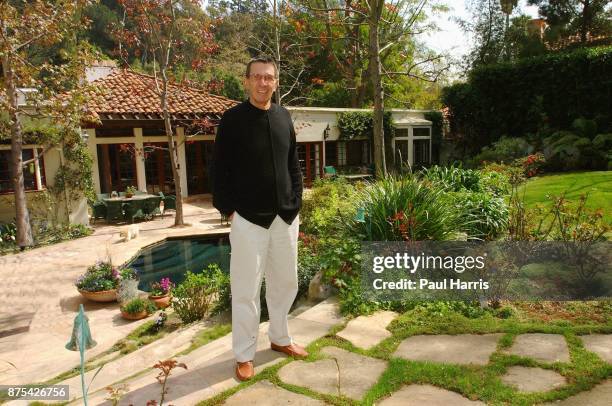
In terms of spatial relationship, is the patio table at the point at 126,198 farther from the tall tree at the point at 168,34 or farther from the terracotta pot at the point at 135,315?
the terracotta pot at the point at 135,315

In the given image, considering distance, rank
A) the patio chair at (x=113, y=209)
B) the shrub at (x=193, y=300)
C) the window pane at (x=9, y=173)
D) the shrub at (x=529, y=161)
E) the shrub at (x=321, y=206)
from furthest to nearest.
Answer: the patio chair at (x=113, y=209)
the window pane at (x=9, y=173)
the shrub at (x=321, y=206)
the shrub at (x=529, y=161)
the shrub at (x=193, y=300)

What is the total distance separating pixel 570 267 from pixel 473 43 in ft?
82.3

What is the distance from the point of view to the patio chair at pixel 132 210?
12.6 metres

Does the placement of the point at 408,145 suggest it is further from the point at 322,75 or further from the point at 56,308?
the point at 56,308

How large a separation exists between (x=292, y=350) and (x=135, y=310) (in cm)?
404

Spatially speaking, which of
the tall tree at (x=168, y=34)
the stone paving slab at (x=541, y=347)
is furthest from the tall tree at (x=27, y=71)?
the stone paving slab at (x=541, y=347)

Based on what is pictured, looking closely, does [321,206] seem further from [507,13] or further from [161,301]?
[507,13]

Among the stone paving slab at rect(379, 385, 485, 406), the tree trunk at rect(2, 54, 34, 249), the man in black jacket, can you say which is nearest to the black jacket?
the man in black jacket

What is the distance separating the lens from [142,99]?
15.4 m

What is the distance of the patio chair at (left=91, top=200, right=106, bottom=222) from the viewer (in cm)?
1302

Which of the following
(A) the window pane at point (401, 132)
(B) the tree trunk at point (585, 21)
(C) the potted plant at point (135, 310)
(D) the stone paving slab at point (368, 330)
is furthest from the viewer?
(A) the window pane at point (401, 132)

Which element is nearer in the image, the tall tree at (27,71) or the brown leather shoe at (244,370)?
the brown leather shoe at (244,370)

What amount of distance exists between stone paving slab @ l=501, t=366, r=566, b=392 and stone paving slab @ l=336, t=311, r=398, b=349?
878mm

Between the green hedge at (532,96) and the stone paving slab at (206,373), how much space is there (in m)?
16.8
